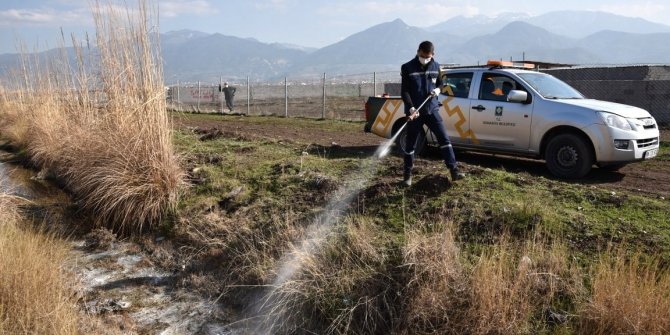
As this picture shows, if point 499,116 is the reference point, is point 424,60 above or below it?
above

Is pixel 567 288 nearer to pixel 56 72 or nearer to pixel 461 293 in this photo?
pixel 461 293

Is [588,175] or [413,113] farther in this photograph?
[588,175]

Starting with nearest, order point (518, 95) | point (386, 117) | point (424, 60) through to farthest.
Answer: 1. point (424, 60)
2. point (518, 95)
3. point (386, 117)

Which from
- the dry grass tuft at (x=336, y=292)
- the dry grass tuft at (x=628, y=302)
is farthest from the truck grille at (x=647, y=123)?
the dry grass tuft at (x=336, y=292)

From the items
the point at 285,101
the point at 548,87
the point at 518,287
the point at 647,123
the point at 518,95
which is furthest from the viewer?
the point at 285,101

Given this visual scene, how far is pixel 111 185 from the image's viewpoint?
6852mm

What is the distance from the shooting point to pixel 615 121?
7.07 metres

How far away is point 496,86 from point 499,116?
0.52 metres

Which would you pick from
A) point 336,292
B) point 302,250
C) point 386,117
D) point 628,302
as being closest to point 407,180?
point 302,250

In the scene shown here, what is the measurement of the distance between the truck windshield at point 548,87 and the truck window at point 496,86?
189 mm

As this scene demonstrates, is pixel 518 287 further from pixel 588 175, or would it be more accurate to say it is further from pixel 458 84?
pixel 458 84

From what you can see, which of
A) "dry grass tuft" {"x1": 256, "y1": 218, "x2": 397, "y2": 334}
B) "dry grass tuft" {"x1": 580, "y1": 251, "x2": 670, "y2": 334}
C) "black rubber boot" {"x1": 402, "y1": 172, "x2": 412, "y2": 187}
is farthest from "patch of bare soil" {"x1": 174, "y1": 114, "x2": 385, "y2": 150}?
"dry grass tuft" {"x1": 580, "y1": 251, "x2": 670, "y2": 334}

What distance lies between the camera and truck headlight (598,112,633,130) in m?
7.05

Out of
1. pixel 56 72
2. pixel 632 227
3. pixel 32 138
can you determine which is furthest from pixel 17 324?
pixel 32 138
